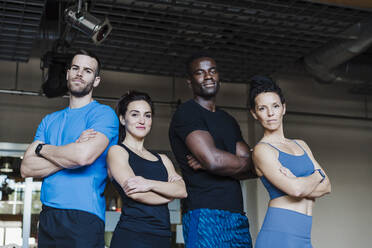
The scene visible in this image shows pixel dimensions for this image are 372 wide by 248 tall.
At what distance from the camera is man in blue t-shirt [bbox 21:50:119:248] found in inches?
81.7

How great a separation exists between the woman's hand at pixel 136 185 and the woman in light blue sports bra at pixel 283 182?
1.62ft

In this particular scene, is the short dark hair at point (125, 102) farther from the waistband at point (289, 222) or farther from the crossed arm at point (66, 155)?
the waistband at point (289, 222)

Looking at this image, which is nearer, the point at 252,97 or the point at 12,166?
the point at 252,97

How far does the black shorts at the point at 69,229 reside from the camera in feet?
6.74

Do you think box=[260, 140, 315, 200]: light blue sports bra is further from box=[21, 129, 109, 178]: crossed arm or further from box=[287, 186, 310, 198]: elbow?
box=[21, 129, 109, 178]: crossed arm

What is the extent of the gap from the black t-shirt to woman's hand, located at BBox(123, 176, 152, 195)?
1.18ft

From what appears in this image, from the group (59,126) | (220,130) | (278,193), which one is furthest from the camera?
(220,130)

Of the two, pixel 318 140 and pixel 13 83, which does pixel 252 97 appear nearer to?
pixel 13 83

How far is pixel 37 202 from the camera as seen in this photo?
5.95 metres

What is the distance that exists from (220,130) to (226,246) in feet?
1.89

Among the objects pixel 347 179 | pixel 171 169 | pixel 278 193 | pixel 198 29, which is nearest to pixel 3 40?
pixel 198 29

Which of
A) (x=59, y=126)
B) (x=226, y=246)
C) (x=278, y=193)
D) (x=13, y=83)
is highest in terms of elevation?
(x=13, y=83)

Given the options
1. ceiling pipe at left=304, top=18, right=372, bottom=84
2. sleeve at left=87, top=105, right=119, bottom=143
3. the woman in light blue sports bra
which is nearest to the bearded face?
sleeve at left=87, top=105, right=119, bottom=143

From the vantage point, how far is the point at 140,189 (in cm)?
207
